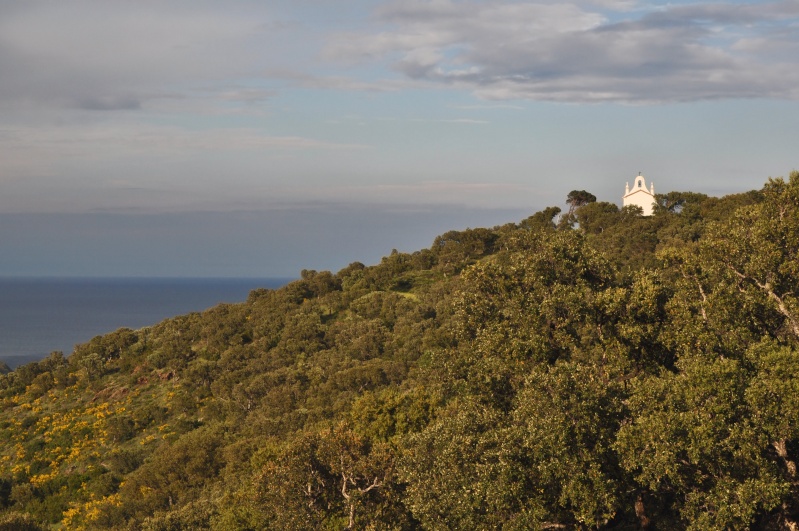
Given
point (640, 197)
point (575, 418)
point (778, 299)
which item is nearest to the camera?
point (575, 418)

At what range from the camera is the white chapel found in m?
134

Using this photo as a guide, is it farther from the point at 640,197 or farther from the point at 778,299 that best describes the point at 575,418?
the point at 640,197

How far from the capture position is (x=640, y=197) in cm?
13625

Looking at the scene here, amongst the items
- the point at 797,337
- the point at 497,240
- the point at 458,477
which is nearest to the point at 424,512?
the point at 458,477

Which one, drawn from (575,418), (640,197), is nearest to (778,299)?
(575,418)

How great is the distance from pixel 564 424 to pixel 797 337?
32.4ft

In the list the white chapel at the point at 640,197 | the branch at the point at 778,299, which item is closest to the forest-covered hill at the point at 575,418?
the branch at the point at 778,299

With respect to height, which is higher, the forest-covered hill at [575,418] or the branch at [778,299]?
the branch at [778,299]

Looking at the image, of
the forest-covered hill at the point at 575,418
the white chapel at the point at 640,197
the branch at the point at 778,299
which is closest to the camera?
the forest-covered hill at the point at 575,418

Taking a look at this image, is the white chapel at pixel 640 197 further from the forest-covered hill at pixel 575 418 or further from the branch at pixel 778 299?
the branch at pixel 778 299

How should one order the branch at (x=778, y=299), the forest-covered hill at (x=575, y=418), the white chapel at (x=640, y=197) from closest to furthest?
the forest-covered hill at (x=575, y=418)
the branch at (x=778, y=299)
the white chapel at (x=640, y=197)

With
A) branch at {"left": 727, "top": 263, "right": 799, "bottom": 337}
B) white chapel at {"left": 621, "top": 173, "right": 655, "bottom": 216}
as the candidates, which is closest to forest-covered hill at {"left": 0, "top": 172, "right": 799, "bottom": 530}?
branch at {"left": 727, "top": 263, "right": 799, "bottom": 337}

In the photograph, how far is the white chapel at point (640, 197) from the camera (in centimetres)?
13388

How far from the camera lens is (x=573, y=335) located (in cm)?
3055
